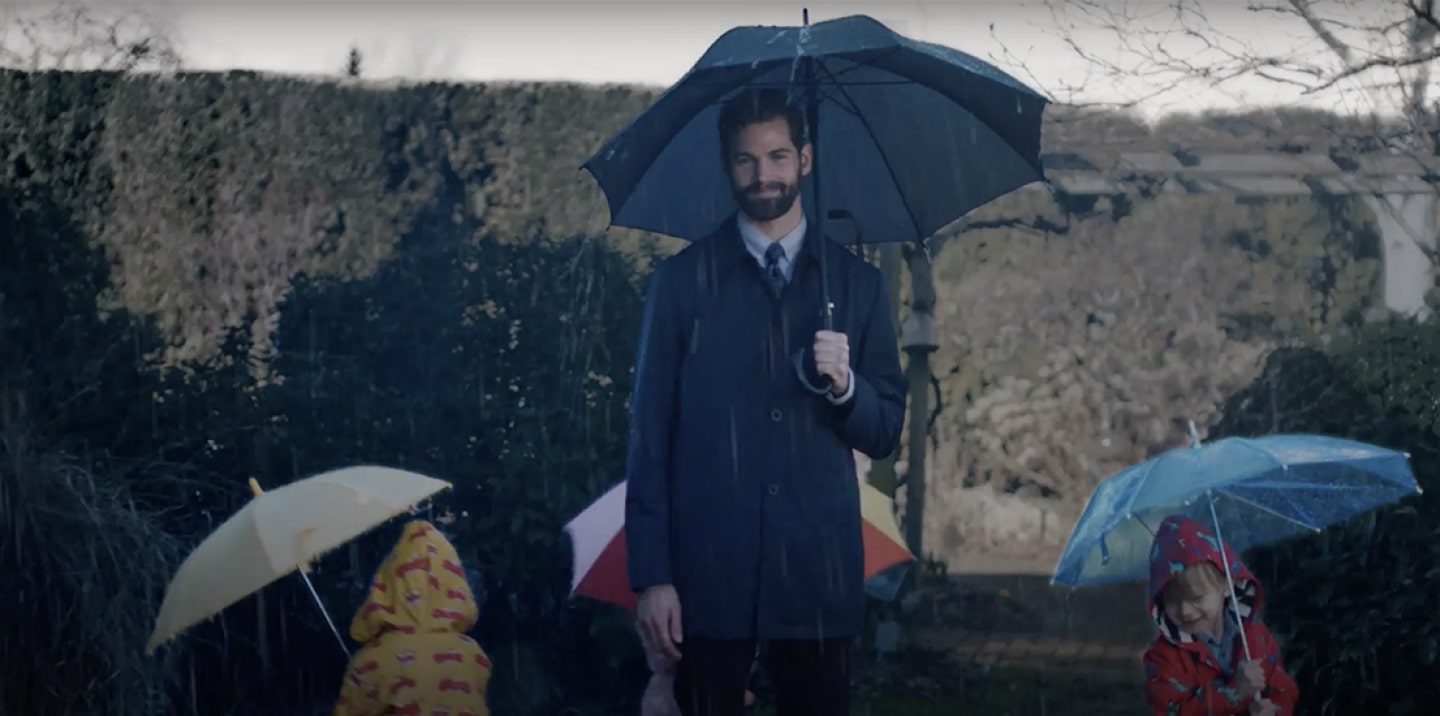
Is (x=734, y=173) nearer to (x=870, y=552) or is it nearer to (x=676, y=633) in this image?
(x=676, y=633)

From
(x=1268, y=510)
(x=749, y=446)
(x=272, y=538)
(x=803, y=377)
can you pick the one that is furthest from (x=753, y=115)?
(x=1268, y=510)

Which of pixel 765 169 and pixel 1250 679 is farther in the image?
pixel 1250 679

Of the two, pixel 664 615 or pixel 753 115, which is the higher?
pixel 753 115

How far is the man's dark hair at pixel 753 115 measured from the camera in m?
3.73

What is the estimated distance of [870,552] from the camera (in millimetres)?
4766

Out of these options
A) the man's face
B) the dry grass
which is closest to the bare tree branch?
the dry grass

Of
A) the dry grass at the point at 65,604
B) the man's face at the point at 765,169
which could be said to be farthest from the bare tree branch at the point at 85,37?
the man's face at the point at 765,169

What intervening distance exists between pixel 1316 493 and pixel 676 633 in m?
2.06

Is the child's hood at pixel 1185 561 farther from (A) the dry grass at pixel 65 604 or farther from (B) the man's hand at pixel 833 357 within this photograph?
(A) the dry grass at pixel 65 604

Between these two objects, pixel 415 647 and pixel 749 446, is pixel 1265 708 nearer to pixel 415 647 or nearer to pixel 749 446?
pixel 749 446

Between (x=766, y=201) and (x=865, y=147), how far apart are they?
0.66 metres

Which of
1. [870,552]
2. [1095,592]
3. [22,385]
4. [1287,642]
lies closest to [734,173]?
[870,552]

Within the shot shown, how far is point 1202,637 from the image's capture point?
4410 millimetres

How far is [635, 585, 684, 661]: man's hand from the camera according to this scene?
3.55m
